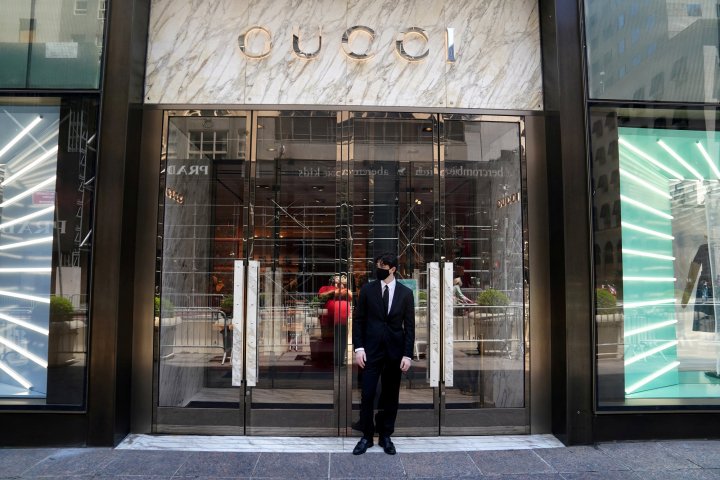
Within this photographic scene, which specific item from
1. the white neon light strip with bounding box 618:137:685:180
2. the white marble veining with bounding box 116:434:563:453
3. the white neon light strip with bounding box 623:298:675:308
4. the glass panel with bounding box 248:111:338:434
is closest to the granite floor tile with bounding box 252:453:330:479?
the white marble veining with bounding box 116:434:563:453

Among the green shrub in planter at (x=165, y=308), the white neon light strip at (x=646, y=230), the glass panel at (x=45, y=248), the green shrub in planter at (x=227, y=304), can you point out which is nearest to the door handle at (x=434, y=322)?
the white neon light strip at (x=646, y=230)

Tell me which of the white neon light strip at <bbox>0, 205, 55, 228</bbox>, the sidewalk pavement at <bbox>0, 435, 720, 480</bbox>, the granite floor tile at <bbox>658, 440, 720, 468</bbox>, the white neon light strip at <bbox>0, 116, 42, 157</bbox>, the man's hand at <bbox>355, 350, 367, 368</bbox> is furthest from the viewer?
the white neon light strip at <bbox>0, 116, 42, 157</bbox>

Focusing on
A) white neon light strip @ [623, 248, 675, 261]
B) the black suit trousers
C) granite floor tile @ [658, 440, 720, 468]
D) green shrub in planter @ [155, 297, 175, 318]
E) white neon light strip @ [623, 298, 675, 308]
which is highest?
white neon light strip @ [623, 248, 675, 261]

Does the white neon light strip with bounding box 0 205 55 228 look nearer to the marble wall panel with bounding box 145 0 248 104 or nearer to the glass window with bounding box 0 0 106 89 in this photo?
the glass window with bounding box 0 0 106 89

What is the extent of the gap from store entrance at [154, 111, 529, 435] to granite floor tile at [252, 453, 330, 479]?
2.65ft

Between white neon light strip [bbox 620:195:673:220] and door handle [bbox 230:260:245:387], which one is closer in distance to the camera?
door handle [bbox 230:260:245:387]

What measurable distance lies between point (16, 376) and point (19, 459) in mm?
1034

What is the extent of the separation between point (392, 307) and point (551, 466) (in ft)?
7.04

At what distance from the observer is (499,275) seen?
6.10 m

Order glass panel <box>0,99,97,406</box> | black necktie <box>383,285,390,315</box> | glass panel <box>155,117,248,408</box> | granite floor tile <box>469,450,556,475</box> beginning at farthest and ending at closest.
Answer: glass panel <box>155,117,248,408</box> < glass panel <box>0,99,97,406</box> < black necktie <box>383,285,390,315</box> < granite floor tile <box>469,450,556,475</box>

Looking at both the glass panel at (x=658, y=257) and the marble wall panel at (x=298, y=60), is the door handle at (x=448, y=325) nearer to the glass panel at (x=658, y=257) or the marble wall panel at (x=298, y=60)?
the glass panel at (x=658, y=257)

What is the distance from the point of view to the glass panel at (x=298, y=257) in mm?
5918

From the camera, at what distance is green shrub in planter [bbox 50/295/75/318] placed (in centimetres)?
534

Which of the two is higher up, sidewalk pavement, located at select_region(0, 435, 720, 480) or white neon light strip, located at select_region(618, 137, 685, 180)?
white neon light strip, located at select_region(618, 137, 685, 180)
